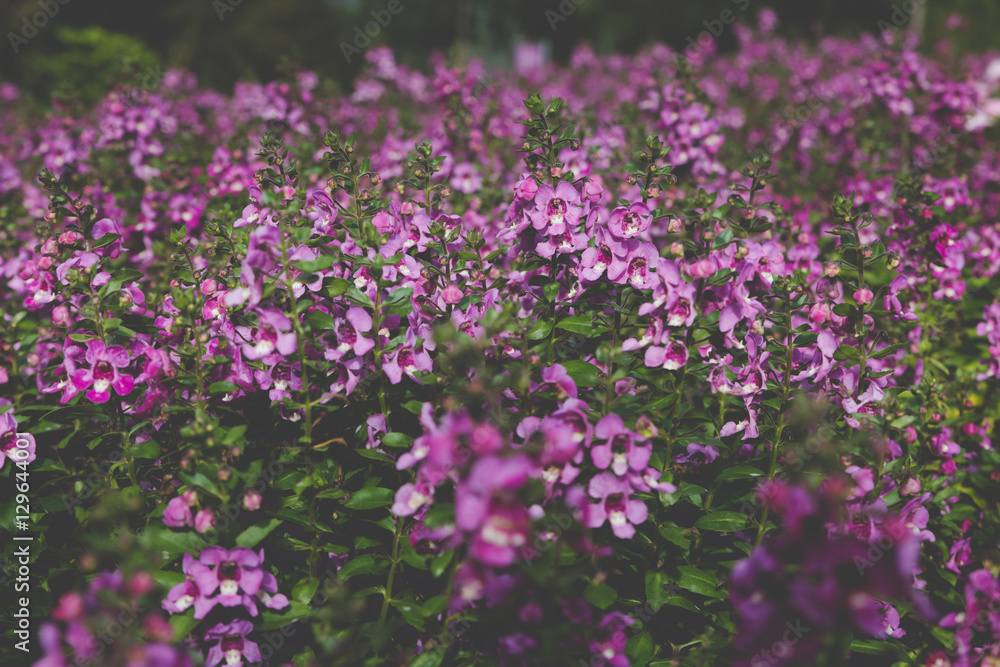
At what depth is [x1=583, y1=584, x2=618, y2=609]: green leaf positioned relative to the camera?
1.75 metres

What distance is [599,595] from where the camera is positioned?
177 cm

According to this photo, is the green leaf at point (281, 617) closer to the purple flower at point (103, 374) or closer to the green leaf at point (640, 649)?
the purple flower at point (103, 374)

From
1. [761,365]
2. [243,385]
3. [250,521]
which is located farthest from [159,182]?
[761,365]

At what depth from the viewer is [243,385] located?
2.14 metres

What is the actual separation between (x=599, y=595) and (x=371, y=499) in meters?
0.73

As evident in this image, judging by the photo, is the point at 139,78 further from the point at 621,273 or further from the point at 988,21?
the point at 988,21

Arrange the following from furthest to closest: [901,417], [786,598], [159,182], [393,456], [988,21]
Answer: [988,21] < [159,182] < [901,417] < [393,456] < [786,598]

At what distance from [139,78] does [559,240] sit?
3597mm

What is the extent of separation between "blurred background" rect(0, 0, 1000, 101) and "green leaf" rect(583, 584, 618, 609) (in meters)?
5.58

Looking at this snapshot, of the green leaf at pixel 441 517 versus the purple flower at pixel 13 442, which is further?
the purple flower at pixel 13 442

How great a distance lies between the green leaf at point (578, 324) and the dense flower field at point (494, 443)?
16 mm

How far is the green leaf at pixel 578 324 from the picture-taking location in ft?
7.33
